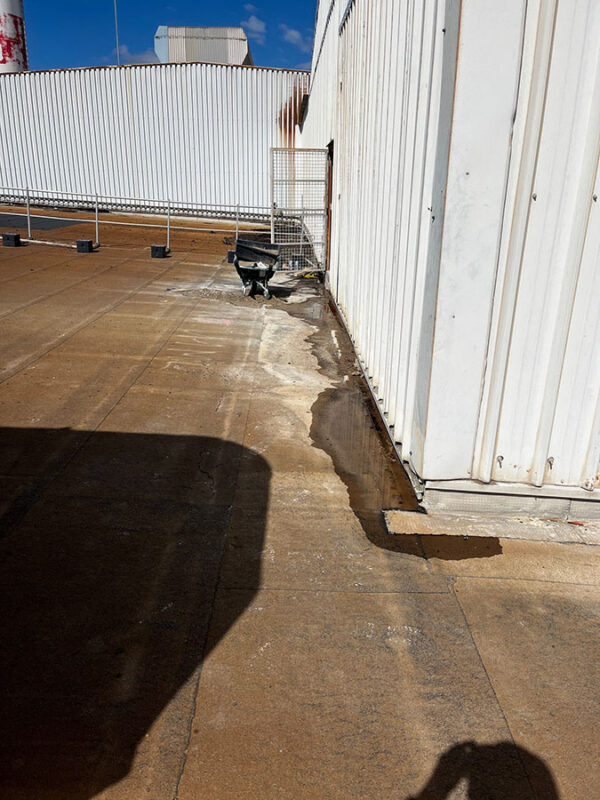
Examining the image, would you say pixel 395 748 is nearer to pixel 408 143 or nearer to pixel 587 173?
pixel 587 173

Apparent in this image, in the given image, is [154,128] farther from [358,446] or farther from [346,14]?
[358,446]

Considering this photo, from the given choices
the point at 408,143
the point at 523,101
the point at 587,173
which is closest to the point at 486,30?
the point at 523,101

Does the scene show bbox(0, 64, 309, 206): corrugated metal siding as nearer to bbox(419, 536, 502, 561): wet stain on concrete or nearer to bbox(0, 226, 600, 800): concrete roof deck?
bbox(0, 226, 600, 800): concrete roof deck

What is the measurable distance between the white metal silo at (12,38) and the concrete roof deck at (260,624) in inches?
1212

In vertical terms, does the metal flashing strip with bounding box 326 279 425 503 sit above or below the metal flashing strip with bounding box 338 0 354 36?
below

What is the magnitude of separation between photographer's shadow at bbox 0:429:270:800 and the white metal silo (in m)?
31.7

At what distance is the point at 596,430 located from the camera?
12.2 ft

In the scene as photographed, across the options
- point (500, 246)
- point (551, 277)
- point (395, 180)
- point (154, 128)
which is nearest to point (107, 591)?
point (500, 246)

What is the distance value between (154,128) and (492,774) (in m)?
26.6

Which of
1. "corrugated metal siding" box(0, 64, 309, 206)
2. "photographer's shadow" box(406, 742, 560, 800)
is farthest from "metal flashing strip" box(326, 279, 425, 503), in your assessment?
"corrugated metal siding" box(0, 64, 309, 206)

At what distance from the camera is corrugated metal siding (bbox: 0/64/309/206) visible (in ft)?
78.8

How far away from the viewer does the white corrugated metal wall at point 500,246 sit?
3168 millimetres

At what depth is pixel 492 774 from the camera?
7.00 feet

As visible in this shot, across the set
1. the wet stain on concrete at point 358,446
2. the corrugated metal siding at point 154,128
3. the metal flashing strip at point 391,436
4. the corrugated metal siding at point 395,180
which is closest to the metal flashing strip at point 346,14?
the corrugated metal siding at point 395,180
